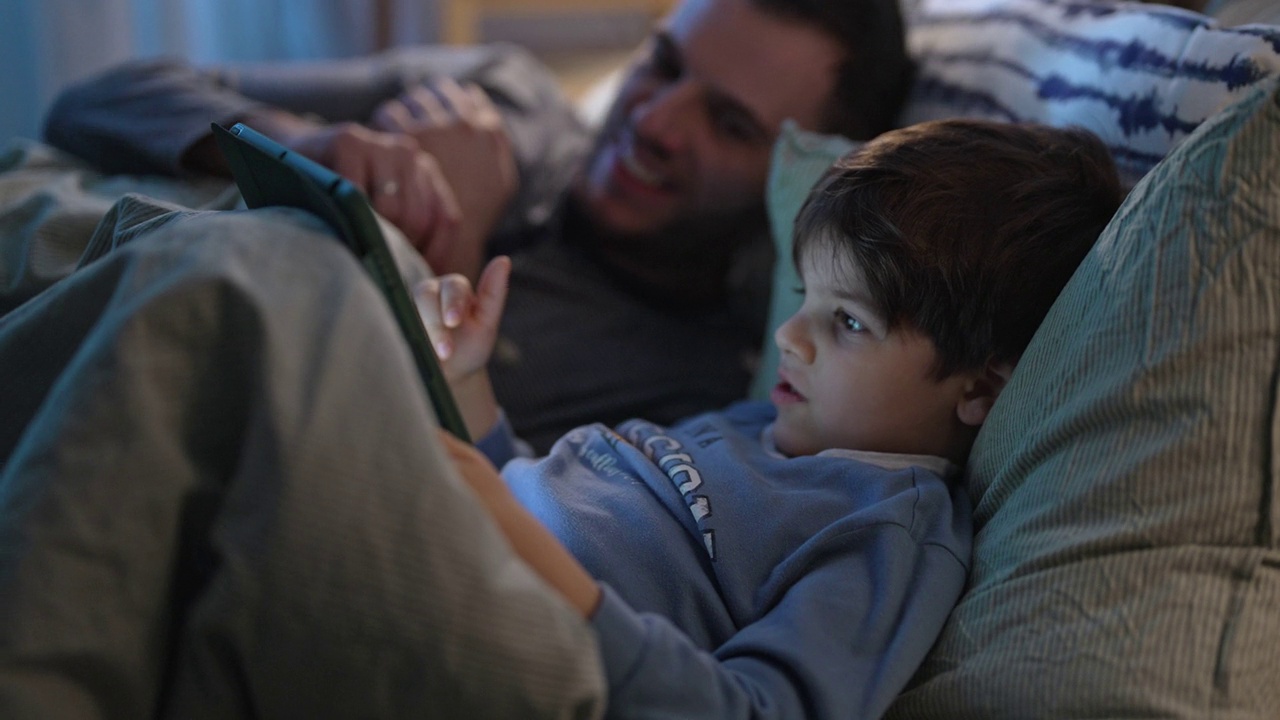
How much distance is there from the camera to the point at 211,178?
3.98 feet

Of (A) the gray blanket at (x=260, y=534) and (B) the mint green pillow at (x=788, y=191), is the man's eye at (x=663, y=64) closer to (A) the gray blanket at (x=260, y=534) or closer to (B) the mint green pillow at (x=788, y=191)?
(B) the mint green pillow at (x=788, y=191)

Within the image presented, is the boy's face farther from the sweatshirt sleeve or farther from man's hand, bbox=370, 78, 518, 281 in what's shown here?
man's hand, bbox=370, 78, 518, 281

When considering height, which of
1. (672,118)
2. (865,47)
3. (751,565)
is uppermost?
(865,47)

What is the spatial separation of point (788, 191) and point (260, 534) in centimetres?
70

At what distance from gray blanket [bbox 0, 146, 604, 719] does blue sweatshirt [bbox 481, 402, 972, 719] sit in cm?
9

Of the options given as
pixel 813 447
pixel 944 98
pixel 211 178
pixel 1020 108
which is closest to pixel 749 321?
pixel 944 98

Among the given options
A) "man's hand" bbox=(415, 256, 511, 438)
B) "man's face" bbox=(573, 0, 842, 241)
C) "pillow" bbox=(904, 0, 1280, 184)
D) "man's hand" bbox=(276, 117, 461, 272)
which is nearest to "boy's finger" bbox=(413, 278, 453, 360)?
"man's hand" bbox=(415, 256, 511, 438)

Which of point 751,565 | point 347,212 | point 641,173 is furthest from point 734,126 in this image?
point 347,212

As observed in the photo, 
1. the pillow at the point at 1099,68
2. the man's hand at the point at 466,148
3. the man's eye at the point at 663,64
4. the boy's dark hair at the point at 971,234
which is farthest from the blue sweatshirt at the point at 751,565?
the man's eye at the point at 663,64

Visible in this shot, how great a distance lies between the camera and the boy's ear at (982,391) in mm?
743

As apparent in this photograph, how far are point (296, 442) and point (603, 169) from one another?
1027 millimetres

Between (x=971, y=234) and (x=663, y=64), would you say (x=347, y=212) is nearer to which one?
(x=971, y=234)

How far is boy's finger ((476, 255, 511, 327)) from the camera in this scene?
89 cm

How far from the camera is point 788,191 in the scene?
996mm
